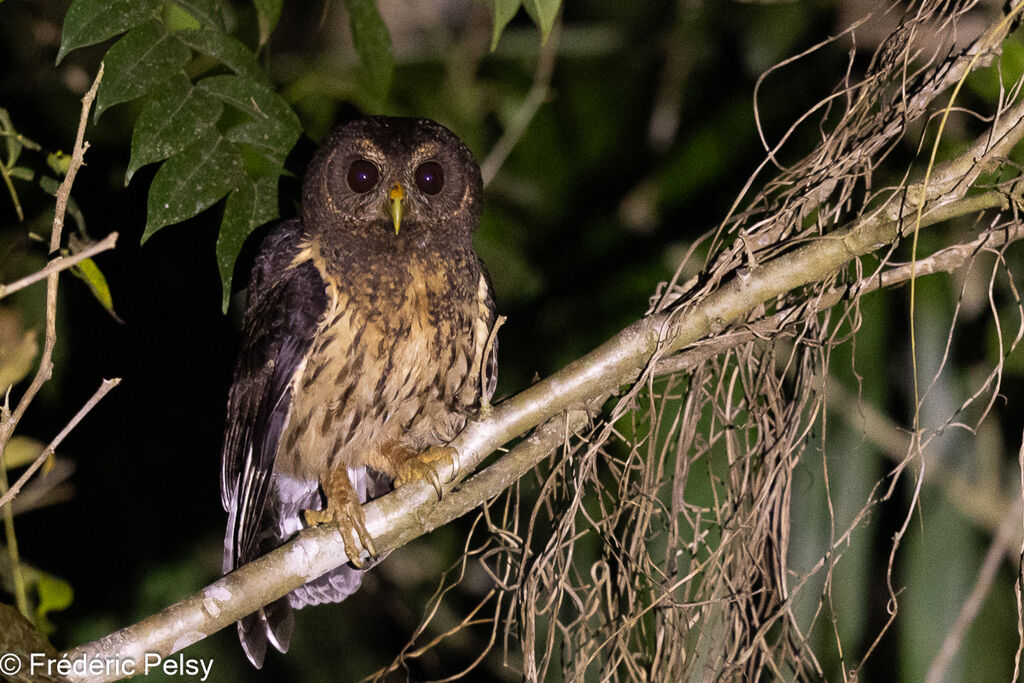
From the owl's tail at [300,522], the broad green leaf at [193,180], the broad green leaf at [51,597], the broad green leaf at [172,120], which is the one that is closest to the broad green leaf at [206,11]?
the broad green leaf at [172,120]

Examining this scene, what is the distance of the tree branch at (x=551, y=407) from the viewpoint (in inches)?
63.0

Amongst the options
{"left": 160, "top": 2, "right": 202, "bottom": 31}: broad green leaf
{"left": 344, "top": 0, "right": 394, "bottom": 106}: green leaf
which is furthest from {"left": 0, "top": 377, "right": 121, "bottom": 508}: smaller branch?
{"left": 344, "top": 0, "right": 394, "bottom": 106}: green leaf

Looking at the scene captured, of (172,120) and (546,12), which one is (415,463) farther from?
(546,12)

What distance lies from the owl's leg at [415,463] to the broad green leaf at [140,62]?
0.99m

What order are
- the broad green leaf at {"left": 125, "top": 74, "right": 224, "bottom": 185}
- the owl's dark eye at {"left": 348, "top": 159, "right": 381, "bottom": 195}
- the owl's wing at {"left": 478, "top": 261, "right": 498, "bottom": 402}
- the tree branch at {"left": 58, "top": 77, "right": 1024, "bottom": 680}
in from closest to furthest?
the tree branch at {"left": 58, "top": 77, "right": 1024, "bottom": 680} → the broad green leaf at {"left": 125, "top": 74, "right": 224, "bottom": 185} → the owl's dark eye at {"left": 348, "top": 159, "right": 381, "bottom": 195} → the owl's wing at {"left": 478, "top": 261, "right": 498, "bottom": 402}

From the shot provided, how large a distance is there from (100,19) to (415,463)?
1178 millimetres

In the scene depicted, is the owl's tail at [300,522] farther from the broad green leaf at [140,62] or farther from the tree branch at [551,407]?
the broad green leaf at [140,62]

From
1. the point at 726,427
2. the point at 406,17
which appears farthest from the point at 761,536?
the point at 406,17

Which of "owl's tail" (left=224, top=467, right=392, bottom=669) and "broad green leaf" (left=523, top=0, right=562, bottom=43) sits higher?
"broad green leaf" (left=523, top=0, right=562, bottom=43)

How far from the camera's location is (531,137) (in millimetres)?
4203

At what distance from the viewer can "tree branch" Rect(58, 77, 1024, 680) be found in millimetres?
1600

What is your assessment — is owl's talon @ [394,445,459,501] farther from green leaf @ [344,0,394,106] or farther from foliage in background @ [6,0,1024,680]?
green leaf @ [344,0,394,106]

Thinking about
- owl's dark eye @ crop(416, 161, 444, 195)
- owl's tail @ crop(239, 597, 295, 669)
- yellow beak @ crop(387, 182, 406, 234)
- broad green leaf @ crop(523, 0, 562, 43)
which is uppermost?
owl's dark eye @ crop(416, 161, 444, 195)
